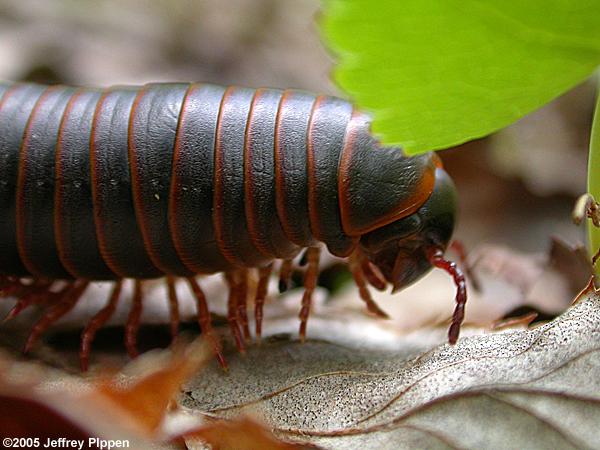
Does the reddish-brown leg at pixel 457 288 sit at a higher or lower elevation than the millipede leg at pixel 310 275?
higher

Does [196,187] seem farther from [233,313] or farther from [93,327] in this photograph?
[93,327]

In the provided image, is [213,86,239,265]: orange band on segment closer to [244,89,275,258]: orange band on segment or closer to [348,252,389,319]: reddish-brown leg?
[244,89,275,258]: orange band on segment

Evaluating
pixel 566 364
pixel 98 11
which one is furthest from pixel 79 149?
pixel 98 11

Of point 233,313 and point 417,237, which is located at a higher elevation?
point 417,237

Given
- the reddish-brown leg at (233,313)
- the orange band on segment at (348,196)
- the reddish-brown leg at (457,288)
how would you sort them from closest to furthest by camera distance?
the reddish-brown leg at (457,288) → the orange band on segment at (348,196) → the reddish-brown leg at (233,313)

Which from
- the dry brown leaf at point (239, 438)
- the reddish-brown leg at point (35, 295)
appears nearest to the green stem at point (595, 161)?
the dry brown leaf at point (239, 438)

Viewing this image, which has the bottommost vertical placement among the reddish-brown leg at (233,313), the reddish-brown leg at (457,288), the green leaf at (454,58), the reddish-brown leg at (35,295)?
the reddish-brown leg at (35,295)

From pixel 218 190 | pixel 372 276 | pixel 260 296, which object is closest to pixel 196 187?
pixel 218 190

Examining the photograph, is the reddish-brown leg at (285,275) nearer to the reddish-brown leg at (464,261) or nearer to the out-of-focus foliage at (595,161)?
the reddish-brown leg at (464,261)

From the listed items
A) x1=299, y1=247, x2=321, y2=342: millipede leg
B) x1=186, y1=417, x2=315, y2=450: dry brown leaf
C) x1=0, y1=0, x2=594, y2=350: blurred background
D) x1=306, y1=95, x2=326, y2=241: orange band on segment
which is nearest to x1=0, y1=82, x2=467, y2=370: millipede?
x1=306, y1=95, x2=326, y2=241: orange band on segment
